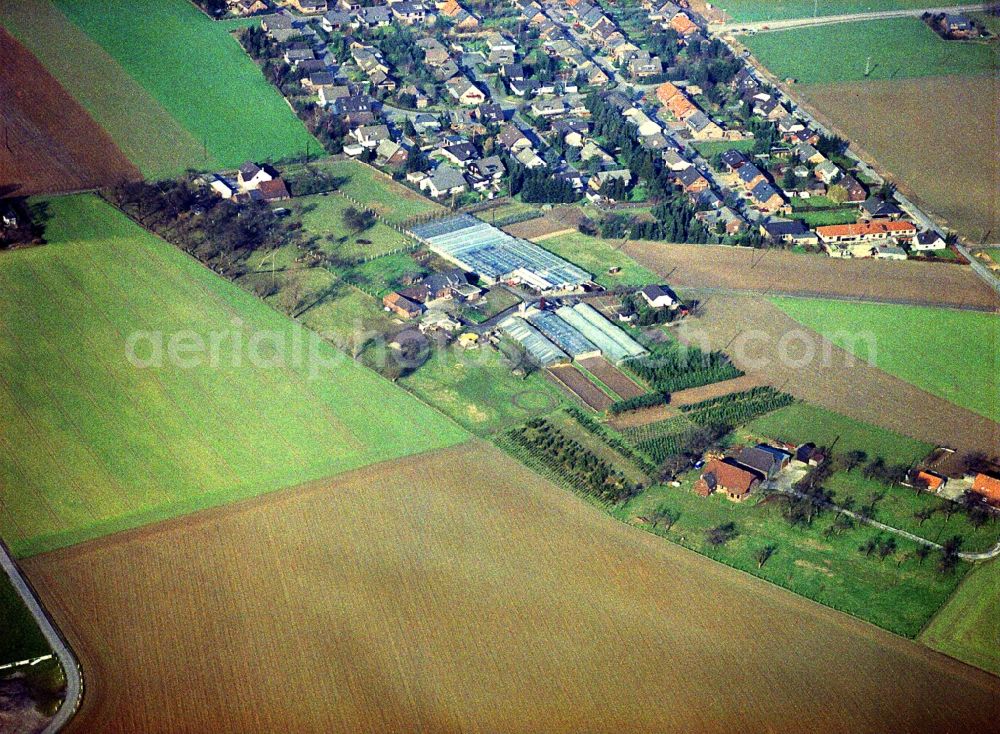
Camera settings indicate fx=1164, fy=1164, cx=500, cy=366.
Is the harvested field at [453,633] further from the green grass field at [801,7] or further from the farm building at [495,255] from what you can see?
the green grass field at [801,7]

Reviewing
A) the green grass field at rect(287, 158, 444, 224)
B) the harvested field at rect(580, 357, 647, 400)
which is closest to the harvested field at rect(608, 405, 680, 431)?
the harvested field at rect(580, 357, 647, 400)

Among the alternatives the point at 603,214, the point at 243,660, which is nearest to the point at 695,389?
the point at 603,214

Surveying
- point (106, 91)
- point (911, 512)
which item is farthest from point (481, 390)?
point (106, 91)

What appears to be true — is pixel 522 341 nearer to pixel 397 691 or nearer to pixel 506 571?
pixel 506 571

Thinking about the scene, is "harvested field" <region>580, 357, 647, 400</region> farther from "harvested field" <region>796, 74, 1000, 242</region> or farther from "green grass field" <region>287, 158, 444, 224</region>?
"harvested field" <region>796, 74, 1000, 242</region>

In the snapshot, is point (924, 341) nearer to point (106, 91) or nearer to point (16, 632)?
point (16, 632)

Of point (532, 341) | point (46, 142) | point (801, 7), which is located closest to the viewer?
point (532, 341)

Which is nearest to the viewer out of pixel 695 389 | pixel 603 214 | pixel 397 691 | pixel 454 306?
pixel 397 691
